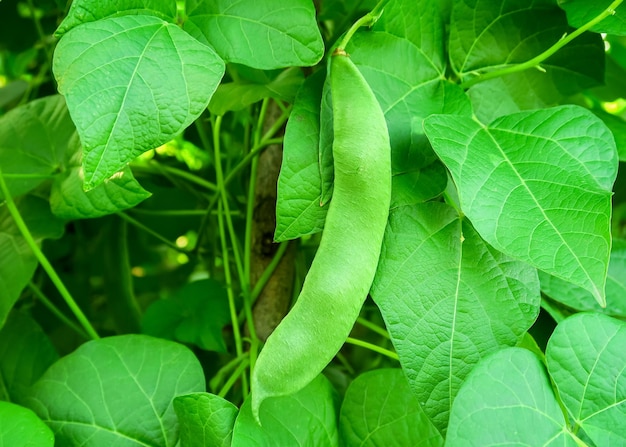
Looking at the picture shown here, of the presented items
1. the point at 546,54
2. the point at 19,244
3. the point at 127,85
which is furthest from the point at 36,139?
the point at 546,54

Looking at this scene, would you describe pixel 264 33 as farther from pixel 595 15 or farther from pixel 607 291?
pixel 607 291

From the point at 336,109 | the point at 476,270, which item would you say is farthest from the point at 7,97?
the point at 476,270

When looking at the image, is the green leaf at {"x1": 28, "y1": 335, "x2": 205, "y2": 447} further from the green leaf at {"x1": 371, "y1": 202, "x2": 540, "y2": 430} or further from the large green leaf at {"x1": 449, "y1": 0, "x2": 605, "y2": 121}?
the large green leaf at {"x1": 449, "y1": 0, "x2": 605, "y2": 121}

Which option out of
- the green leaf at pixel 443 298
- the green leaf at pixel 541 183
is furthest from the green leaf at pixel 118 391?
the green leaf at pixel 541 183

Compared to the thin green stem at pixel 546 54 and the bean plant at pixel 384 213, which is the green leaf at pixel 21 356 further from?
the thin green stem at pixel 546 54

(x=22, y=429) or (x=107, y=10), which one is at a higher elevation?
(x=107, y=10)

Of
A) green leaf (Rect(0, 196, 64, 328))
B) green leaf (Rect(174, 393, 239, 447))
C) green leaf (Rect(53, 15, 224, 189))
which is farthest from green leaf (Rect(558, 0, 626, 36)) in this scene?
green leaf (Rect(0, 196, 64, 328))

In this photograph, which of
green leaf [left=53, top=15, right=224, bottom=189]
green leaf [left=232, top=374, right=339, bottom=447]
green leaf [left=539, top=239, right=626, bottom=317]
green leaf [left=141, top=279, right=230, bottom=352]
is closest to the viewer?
green leaf [left=53, top=15, right=224, bottom=189]

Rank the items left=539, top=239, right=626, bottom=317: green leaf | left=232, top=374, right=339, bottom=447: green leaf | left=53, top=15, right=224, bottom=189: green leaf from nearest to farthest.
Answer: left=53, top=15, right=224, bottom=189: green leaf, left=232, top=374, right=339, bottom=447: green leaf, left=539, top=239, right=626, bottom=317: green leaf
